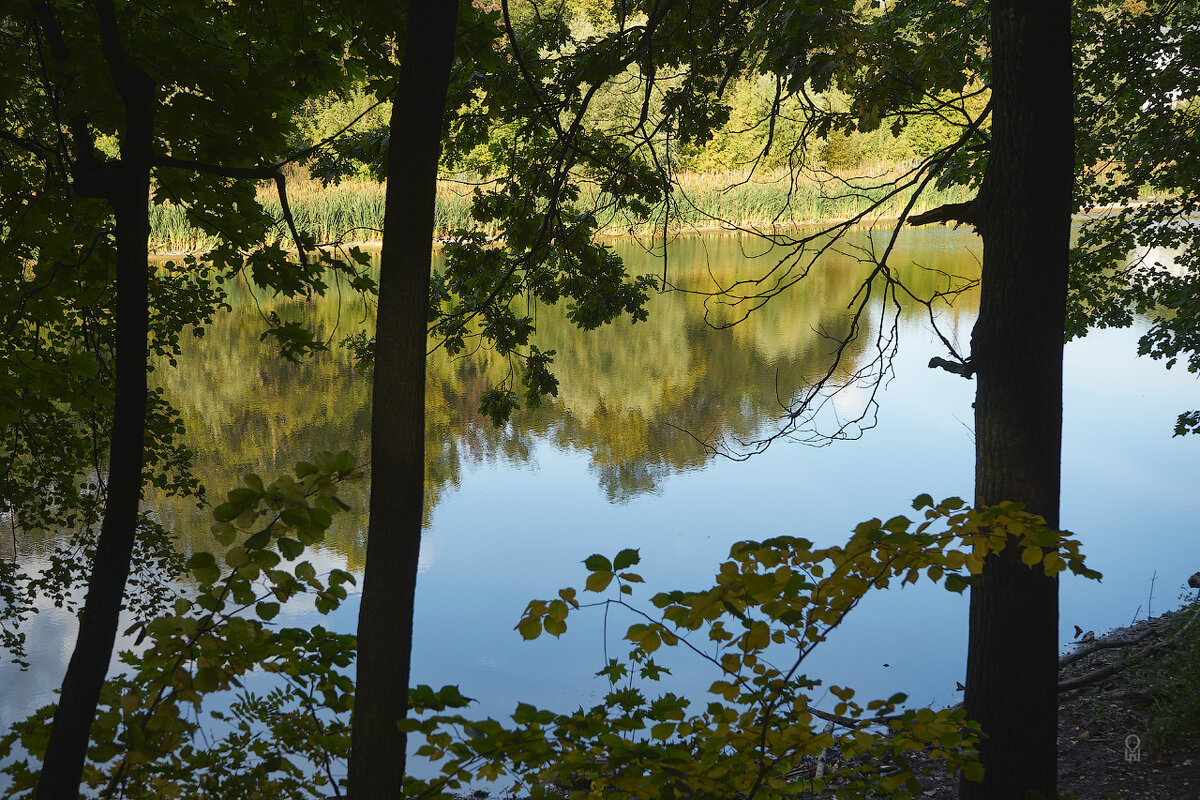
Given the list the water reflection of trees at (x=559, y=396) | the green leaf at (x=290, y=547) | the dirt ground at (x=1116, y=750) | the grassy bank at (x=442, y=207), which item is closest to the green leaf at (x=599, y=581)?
the green leaf at (x=290, y=547)

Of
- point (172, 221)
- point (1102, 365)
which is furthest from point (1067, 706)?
point (172, 221)

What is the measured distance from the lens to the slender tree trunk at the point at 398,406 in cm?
198

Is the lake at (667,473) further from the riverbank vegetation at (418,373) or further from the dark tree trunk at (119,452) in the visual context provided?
the dark tree trunk at (119,452)

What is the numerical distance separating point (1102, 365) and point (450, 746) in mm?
14942

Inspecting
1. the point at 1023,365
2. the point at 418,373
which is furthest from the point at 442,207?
the point at 418,373

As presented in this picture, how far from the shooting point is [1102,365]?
1445 centimetres

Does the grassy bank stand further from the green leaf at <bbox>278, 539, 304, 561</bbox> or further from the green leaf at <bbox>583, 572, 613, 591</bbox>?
the green leaf at <bbox>278, 539, 304, 561</bbox>

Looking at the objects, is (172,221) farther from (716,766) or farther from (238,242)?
(716,766)

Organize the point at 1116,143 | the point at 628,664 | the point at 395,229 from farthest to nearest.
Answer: the point at 1116,143, the point at 628,664, the point at 395,229

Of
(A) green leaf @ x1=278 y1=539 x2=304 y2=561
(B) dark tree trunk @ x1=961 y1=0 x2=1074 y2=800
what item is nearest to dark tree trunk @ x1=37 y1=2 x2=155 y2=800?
(A) green leaf @ x1=278 y1=539 x2=304 y2=561

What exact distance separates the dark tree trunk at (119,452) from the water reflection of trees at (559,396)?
19.0 feet

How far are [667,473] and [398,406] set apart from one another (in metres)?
8.30

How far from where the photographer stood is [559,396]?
13.2 metres

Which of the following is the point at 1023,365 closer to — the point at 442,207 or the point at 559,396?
the point at 559,396
